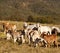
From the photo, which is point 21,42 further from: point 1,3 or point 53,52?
point 1,3

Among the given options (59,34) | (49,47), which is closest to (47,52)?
(49,47)

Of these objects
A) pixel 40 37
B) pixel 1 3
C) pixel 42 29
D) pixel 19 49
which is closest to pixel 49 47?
pixel 40 37

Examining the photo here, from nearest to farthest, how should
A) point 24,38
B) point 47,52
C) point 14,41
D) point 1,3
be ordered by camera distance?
point 47,52 → point 14,41 → point 24,38 → point 1,3

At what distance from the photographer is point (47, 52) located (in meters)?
17.9

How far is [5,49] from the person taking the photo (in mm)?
18203

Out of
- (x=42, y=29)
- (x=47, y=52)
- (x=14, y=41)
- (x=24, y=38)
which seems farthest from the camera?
(x=42, y=29)

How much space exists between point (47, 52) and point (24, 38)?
5.43 meters

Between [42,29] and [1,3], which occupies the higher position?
[1,3]

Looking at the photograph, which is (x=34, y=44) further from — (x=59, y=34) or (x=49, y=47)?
(x=59, y=34)


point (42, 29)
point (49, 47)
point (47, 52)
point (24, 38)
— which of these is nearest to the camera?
point (47, 52)

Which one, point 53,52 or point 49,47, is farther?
point 49,47

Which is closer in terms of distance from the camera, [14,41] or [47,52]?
[47,52]

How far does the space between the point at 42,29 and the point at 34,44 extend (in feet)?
30.0

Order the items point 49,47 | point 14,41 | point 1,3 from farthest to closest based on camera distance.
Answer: point 1,3 < point 14,41 < point 49,47
